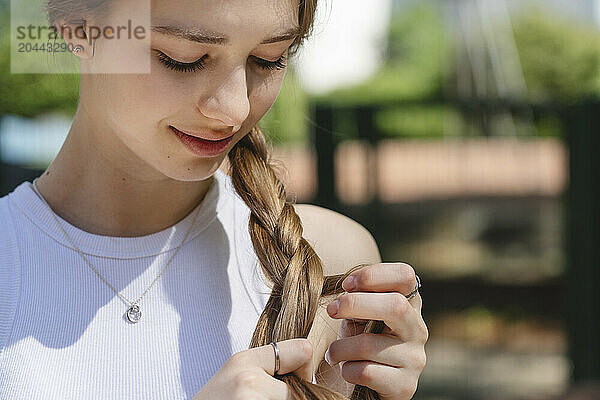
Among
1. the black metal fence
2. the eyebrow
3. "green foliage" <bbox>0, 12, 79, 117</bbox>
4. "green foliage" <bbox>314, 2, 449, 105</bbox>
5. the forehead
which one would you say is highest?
"green foliage" <bbox>314, 2, 449, 105</bbox>

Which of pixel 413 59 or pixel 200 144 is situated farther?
pixel 413 59

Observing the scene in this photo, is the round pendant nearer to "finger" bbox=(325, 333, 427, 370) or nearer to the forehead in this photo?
"finger" bbox=(325, 333, 427, 370)

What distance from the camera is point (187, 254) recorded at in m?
1.24

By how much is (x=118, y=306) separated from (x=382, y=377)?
0.41 metres

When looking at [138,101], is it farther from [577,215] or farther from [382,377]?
[577,215]

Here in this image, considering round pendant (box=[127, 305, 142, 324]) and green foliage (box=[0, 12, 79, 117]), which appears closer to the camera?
round pendant (box=[127, 305, 142, 324])

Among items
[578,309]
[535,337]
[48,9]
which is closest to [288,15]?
[48,9]

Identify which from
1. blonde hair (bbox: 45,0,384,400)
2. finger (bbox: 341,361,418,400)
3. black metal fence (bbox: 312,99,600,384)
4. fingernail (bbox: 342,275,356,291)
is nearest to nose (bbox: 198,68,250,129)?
blonde hair (bbox: 45,0,384,400)

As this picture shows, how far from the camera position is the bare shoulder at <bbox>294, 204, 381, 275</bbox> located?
4.19 feet

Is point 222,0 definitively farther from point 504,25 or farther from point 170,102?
point 504,25

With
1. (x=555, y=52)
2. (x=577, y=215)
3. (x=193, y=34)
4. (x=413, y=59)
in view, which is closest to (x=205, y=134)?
(x=193, y=34)

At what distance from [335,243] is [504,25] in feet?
29.9

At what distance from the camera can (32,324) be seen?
1111 mm

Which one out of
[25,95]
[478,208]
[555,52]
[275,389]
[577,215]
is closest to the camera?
[275,389]
